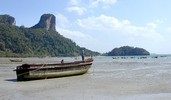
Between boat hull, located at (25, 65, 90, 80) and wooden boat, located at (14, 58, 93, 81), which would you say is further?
boat hull, located at (25, 65, 90, 80)

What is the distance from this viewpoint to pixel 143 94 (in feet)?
61.7

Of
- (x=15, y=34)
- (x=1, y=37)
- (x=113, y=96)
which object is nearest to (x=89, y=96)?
(x=113, y=96)

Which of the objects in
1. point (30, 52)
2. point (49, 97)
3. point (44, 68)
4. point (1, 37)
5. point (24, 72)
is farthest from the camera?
point (30, 52)

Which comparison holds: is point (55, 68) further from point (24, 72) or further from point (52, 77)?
point (24, 72)

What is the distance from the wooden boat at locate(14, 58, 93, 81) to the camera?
28766mm

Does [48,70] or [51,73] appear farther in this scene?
[51,73]

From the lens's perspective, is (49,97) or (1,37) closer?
(49,97)

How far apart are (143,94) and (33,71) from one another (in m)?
13.9

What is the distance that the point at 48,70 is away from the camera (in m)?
31.3

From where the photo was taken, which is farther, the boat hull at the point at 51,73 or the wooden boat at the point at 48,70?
the boat hull at the point at 51,73

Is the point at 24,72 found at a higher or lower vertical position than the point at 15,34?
lower

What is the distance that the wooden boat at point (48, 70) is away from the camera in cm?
2877

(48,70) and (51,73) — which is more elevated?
(48,70)

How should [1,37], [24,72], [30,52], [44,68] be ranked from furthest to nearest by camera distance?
[30,52], [1,37], [44,68], [24,72]
